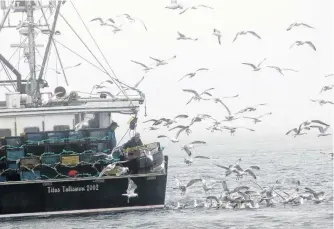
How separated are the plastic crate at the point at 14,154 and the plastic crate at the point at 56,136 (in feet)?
3.42

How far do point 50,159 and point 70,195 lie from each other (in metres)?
1.46

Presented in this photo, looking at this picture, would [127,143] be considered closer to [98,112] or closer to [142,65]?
[98,112]

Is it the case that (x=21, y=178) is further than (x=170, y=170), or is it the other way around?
(x=170, y=170)

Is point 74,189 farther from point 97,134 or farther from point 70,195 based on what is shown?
point 97,134

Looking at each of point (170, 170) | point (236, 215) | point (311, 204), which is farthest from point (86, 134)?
point (170, 170)

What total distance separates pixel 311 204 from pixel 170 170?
2983 centimetres

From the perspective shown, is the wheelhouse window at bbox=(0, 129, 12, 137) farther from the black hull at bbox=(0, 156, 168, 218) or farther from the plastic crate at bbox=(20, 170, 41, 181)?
the black hull at bbox=(0, 156, 168, 218)

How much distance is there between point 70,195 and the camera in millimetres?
32250

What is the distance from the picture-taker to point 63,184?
105 feet

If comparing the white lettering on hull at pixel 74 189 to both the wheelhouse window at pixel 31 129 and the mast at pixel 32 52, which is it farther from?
the mast at pixel 32 52

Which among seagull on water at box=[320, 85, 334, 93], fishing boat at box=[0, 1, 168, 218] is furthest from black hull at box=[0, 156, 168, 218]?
seagull on water at box=[320, 85, 334, 93]

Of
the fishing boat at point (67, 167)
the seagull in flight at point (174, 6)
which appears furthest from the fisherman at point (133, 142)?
the seagull in flight at point (174, 6)

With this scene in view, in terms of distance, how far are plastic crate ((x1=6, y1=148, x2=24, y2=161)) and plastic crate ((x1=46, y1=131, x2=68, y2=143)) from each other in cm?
104

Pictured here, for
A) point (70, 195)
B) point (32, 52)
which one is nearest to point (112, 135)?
point (70, 195)
